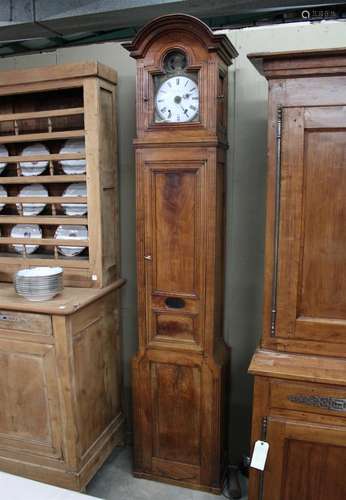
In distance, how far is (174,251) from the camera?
2066 millimetres

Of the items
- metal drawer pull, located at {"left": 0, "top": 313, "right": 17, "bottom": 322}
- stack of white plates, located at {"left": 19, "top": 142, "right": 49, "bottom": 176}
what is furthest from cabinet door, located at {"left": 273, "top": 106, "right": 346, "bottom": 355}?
stack of white plates, located at {"left": 19, "top": 142, "right": 49, "bottom": 176}

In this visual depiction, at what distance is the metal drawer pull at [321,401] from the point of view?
1.58 metres

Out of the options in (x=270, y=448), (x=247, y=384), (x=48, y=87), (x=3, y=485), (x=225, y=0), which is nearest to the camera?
(x=3, y=485)

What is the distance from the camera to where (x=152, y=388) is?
7.25 feet

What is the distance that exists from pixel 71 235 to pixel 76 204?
173mm

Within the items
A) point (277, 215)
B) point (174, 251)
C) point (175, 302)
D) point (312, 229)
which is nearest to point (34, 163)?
point (174, 251)

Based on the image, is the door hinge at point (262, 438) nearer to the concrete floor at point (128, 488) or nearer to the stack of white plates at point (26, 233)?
the concrete floor at point (128, 488)

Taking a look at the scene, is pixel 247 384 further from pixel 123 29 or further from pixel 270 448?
pixel 123 29

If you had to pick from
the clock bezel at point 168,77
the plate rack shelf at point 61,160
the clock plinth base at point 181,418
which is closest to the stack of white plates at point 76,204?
the plate rack shelf at point 61,160

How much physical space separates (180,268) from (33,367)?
85 centimetres

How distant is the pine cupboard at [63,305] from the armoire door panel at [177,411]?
0.33 meters

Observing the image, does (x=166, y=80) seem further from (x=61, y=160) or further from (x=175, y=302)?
(x=175, y=302)

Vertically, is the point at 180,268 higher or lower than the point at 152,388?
higher

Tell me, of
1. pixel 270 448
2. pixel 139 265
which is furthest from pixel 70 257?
pixel 270 448
